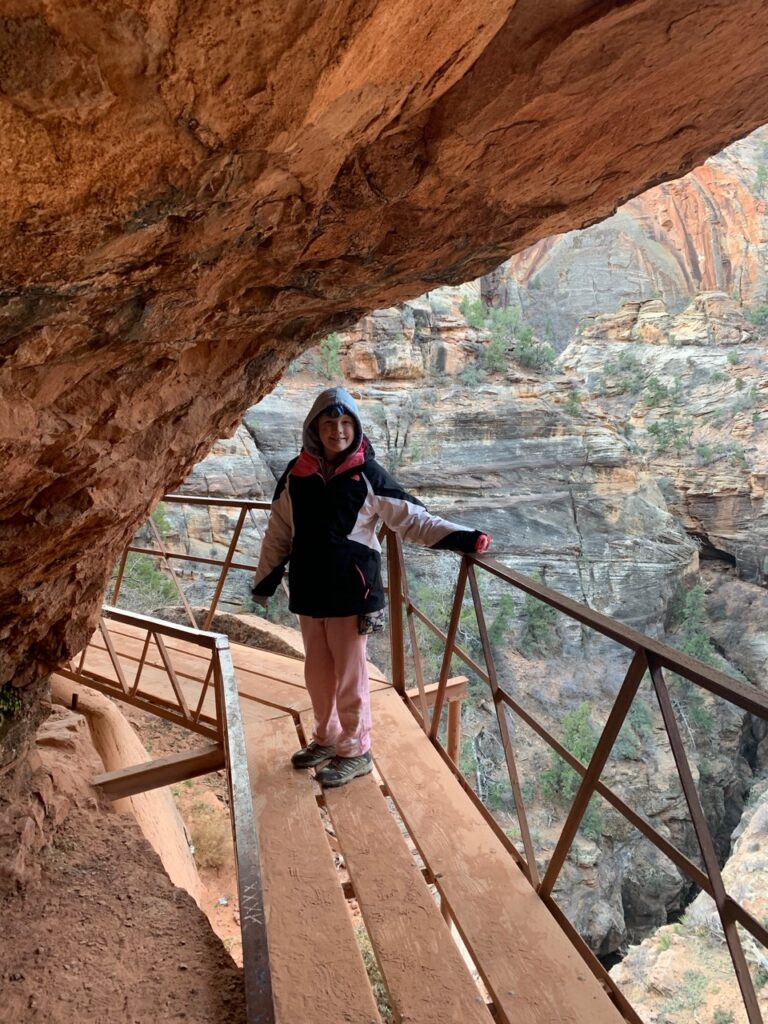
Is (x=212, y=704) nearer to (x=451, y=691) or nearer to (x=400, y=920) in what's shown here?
(x=451, y=691)

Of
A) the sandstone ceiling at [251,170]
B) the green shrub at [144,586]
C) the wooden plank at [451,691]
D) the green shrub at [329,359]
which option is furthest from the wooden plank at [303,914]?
the green shrub at [329,359]

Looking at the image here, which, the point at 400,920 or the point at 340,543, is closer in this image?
the point at 400,920

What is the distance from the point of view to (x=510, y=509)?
52.3 ft

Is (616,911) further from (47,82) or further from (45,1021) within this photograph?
(47,82)

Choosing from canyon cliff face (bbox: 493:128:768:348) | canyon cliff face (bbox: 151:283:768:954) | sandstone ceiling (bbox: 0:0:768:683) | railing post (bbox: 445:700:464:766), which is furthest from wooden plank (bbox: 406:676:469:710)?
canyon cliff face (bbox: 493:128:768:348)

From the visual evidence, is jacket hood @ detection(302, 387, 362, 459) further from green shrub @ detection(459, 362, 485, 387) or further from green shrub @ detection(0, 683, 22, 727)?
green shrub @ detection(459, 362, 485, 387)

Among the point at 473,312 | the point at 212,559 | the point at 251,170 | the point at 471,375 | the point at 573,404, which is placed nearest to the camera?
the point at 251,170

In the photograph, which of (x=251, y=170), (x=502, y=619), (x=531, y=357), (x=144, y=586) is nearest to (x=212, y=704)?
(x=251, y=170)

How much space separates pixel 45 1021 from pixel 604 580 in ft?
52.3

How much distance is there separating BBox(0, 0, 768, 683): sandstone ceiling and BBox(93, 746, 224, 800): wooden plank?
79cm

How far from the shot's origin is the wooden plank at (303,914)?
170cm

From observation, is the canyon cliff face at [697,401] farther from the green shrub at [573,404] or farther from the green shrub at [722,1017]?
the green shrub at [722,1017]

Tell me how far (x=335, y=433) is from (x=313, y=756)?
4.68 ft

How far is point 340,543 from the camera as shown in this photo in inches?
92.9
